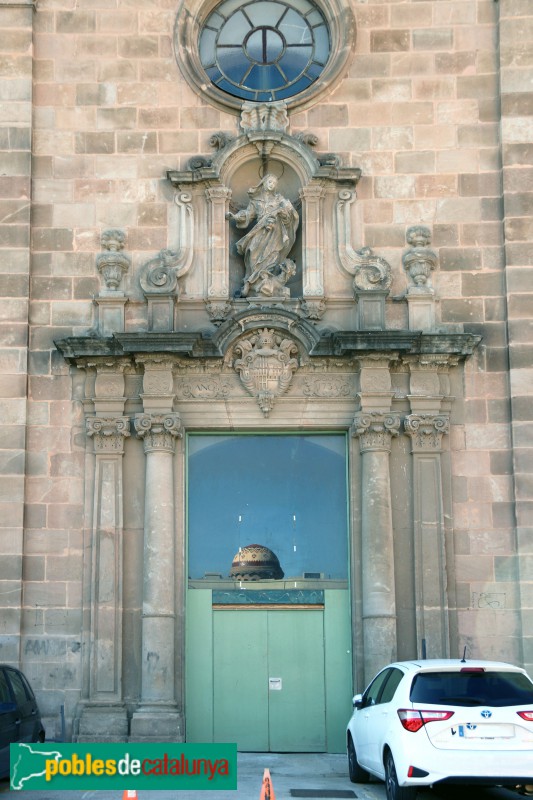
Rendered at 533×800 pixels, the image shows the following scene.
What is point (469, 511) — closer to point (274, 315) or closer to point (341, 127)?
point (274, 315)

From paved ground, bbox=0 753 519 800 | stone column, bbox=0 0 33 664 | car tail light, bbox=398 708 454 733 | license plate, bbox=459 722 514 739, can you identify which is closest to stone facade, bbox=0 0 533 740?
stone column, bbox=0 0 33 664

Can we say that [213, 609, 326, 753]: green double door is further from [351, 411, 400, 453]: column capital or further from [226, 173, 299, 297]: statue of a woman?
[226, 173, 299, 297]: statue of a woman

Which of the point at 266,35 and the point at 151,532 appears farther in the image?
the point at 266,35

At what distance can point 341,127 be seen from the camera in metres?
19.1

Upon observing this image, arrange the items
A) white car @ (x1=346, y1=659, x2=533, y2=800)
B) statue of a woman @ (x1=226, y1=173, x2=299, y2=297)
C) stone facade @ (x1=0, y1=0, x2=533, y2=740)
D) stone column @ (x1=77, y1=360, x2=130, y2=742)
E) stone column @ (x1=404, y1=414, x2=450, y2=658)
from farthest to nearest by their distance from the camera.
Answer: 1. statue of a woman @ (x1=226, y1=173, x2=299, y2=297)
2. stone facade @ (x1=0, y1=0, x2=533, y2=740)
3. stone column @ (x1=404, y1=414, x2=450, y2=658)
4. stone column @ (x1=77, y1=360, x2=130, y2=742)
5. white car @ (x1=346, y1=659, x2=533, y2=800)

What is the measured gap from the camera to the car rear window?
12.4m

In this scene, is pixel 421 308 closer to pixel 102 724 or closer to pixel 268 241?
pixel 268 241

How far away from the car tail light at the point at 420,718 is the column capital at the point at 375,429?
239 inches

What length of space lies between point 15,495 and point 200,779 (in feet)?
27.9

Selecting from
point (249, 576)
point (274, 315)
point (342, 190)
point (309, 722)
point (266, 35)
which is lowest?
point (309, 722)

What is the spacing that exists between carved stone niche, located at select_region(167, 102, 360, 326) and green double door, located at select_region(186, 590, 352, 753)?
4.27m

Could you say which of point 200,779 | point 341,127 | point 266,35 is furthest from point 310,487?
point 200,779

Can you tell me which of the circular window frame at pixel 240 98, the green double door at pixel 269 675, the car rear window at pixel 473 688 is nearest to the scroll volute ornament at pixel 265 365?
the green double door at pixel 269 675

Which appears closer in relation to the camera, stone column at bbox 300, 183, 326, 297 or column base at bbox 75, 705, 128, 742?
column base at bbox 75, 705, 128, 742
